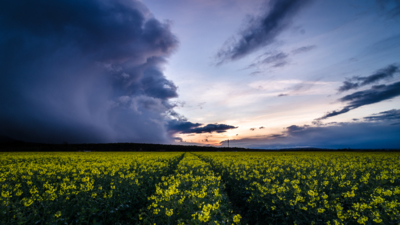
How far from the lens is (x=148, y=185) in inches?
367

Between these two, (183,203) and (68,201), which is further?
(68,201)

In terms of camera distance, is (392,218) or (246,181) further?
(246,181)

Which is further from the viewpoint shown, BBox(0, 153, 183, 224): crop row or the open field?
BBox(0, 153, 183, 224): crop row

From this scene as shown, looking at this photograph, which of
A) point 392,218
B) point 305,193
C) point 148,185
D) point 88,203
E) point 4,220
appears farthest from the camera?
point 148,185

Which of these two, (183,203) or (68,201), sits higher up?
(183,203)

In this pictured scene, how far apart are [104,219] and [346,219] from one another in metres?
7.19

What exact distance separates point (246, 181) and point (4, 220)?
9.59 metres

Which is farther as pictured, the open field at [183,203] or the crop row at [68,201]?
the crop row at [68,201]

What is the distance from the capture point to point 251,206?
26.6ft

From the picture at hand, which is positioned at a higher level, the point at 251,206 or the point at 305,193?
the point at 305,193

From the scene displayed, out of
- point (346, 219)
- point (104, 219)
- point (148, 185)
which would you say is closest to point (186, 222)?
point (104, 219)

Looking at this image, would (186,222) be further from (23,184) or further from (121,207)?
(23,184)

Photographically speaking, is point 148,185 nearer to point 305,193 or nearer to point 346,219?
point 305,193

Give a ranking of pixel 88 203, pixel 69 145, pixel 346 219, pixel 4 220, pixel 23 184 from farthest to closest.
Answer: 1. pixel 69 145
2. pixel 23 184
3. pixel 88 203
4. pixel 346 219
5. pixel 4 220
